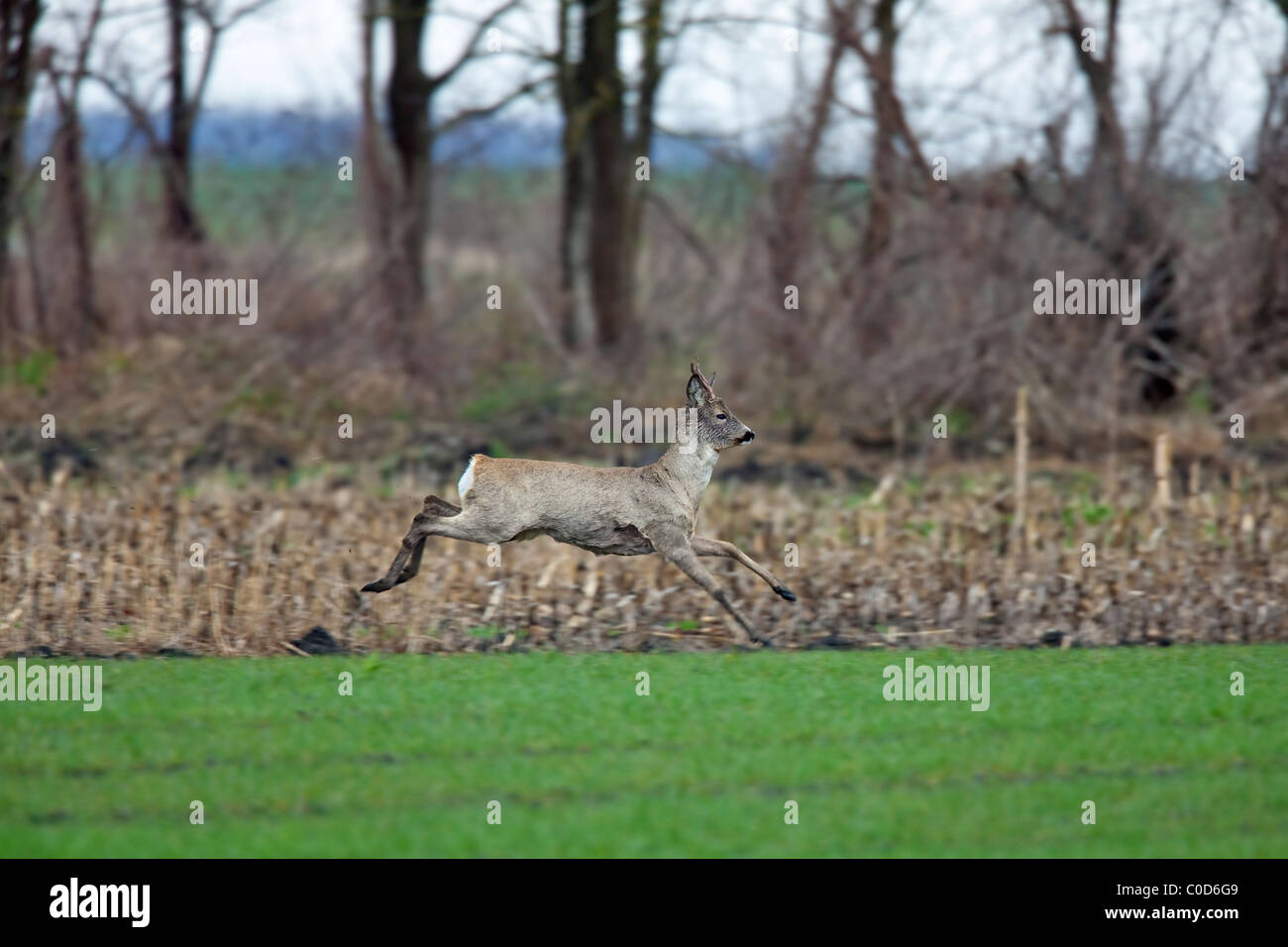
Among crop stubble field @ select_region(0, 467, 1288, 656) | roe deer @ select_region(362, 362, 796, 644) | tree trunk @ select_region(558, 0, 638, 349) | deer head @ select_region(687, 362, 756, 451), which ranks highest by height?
tree trunk @ select_region(558, 0, 638, 349)

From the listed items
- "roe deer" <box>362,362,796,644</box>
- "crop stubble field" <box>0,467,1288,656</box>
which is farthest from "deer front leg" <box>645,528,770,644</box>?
"crop stubble field" <box>0,467,1288,656</box>

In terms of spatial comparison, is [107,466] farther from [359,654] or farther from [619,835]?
[619,835]


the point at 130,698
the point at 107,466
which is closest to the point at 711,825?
the point at 130,698

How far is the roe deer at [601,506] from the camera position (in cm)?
970

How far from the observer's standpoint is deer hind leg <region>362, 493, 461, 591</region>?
970cm

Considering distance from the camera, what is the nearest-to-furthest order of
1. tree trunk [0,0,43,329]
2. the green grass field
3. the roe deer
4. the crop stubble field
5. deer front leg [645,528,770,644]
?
the green grass field, the roe deer, deer front leg [645,528,770,644], the crop stubble field, tree trunk [0,0,43,329]

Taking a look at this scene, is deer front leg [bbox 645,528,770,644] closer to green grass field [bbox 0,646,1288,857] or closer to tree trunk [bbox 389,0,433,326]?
green grass field [bbox 0,646,1288,857]

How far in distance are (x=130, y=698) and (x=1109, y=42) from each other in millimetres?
16718

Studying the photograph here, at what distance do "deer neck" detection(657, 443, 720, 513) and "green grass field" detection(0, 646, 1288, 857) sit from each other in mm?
1102

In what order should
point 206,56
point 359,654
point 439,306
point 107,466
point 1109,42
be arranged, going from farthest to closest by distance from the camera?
point 439,306 < point 206,56 < point 1109,42 < point 107,466 < point 359,654

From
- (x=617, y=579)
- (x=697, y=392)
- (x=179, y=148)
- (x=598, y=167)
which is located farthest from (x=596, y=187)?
(x=697, y=392)

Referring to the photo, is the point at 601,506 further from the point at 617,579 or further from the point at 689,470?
the point at 617,579

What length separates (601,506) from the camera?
9.93 meters

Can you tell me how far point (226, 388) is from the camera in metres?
21.5
